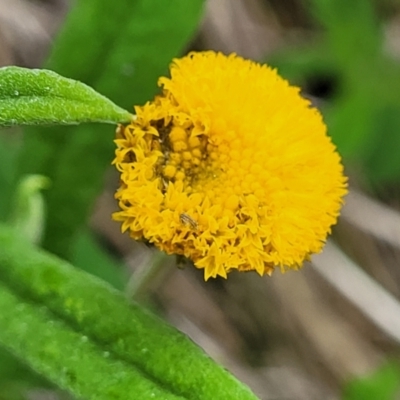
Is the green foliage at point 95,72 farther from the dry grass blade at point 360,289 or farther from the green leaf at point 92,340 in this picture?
the dry grass blade at point 360,289

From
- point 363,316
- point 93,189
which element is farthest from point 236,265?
point 363,316

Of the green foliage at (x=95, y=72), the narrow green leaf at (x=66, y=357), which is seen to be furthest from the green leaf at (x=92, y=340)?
the green foliage at (x=95, y=72)

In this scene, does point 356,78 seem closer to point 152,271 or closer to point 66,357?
point 152,271

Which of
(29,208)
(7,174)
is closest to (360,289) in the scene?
(7,174)

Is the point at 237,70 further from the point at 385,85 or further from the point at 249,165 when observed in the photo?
the point at 385,85

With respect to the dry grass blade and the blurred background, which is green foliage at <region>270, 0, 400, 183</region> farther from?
the dry grass blade

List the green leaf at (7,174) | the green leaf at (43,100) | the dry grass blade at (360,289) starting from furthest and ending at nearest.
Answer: the dry grass blade at (360,289) → the green leaf at (7,174) → the green leaf at (43,100)
